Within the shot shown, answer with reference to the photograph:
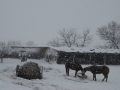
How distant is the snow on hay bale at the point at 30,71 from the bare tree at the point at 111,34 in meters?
40.1

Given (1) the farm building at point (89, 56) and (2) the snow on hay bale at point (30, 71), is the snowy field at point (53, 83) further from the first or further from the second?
(1) the farm building at point (89, 56)

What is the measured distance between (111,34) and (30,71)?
4219 cm

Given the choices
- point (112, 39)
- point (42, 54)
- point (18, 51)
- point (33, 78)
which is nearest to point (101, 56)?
point (42, 54)

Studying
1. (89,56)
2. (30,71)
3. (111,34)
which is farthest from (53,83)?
(111,34)

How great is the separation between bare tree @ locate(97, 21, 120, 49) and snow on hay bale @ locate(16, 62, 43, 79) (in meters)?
40.1

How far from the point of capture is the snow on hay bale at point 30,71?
13.7 metres

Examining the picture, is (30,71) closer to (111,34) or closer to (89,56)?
(89,56)

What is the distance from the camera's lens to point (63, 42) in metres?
58.3

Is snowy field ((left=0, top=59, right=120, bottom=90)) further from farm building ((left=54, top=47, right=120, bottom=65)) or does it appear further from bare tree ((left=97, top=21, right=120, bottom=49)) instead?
bare tree ((left=97, top=21, right=120, bottom=49))

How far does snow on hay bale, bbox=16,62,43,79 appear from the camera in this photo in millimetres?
13727

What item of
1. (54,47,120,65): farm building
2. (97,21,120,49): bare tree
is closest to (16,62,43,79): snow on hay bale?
(54,47,120,65): farm building

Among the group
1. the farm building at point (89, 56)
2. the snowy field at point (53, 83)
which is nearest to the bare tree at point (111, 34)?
the farm building at point (89, 56)

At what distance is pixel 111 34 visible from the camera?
50.5 metres

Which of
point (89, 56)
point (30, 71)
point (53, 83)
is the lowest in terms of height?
point (53, 83)
